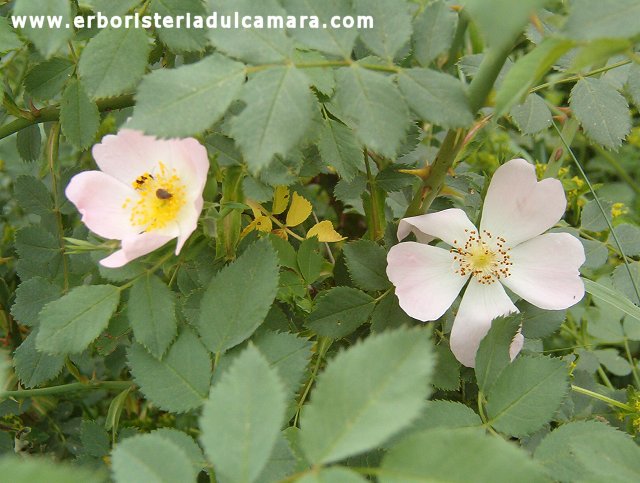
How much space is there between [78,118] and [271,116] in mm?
399

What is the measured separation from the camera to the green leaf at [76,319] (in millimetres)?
693

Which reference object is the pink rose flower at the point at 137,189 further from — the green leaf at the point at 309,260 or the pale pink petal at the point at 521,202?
the pale pink petal at the point at 521,202

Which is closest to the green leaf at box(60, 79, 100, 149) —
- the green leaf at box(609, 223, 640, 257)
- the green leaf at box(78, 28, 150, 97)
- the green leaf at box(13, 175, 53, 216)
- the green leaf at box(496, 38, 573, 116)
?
the green leaf at box(78, 28, 150, 97)

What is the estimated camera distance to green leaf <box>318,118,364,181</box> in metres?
0.84

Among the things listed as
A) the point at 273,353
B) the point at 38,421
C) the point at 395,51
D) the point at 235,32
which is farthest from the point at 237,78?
the point at 38,421

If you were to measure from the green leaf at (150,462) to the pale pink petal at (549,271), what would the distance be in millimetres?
451

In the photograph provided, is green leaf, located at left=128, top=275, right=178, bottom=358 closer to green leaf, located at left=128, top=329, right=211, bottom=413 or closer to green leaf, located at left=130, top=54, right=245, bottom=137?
green leaf, located at left=128, top=329, right=211, bottom=413

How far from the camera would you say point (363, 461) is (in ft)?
2.34

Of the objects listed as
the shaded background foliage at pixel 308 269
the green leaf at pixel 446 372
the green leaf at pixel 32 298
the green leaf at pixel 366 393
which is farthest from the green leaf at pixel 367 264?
the green leaf at pixel 32 298

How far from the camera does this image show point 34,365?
0.89 meters

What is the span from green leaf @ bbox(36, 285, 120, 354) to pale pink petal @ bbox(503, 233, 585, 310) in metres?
0.47

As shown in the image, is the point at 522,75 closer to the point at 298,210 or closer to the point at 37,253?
the point at 298,210

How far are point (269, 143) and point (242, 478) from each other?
0.91 ft

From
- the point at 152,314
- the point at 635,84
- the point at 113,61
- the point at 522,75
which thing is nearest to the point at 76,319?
the point at 152,314
